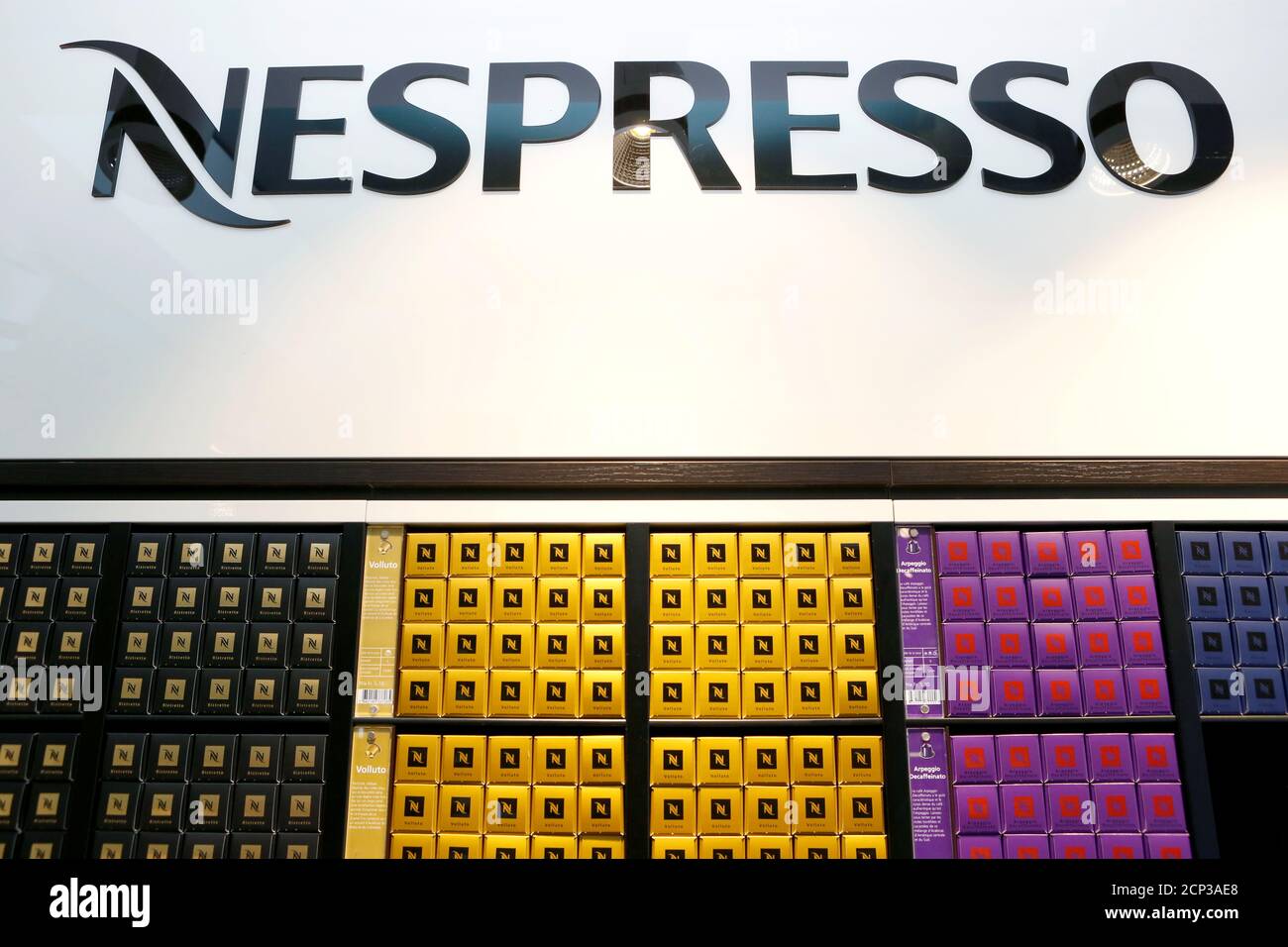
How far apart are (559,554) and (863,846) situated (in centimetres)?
144

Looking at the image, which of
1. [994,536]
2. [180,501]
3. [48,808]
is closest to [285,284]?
Result: [180,501]

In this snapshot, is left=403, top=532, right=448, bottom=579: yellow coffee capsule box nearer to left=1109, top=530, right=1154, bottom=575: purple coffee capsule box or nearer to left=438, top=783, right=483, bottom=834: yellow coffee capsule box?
left=438, top=783, right=483, bottom=834: yellow coffee capsule box

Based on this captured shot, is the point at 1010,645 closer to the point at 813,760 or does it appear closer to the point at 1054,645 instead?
the point at 1054,645

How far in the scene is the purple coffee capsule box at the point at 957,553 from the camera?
9.87 feet

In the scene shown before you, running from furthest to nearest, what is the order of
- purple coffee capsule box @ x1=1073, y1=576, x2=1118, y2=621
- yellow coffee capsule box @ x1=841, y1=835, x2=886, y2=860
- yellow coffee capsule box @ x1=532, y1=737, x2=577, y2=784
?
purple coffee capsule box @ x1=1073, y1=576, x2=1118, y2=621 < yellow coffee capsule box @ x1=532, y1=737, x2=577, y2=784 < yellow coffee capsule box @ x1=841, y1=835, x2=886, y2=860

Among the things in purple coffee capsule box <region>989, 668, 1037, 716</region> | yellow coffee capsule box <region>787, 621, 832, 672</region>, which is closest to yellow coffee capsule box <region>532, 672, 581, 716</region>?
yellow coffee capsule box <region>787, 621, 832, 672</region>

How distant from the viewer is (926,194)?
3.33m

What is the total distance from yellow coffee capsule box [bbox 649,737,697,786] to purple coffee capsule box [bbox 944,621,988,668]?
0.97 meters

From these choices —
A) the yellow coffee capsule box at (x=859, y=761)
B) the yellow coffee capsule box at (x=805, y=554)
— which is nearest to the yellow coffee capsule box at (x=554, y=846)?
the yellow coffee capsule box at (x=859, y=761)

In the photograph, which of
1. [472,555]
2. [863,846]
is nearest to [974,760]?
[863,846]

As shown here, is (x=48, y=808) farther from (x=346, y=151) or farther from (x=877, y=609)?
(x=877, y=609)

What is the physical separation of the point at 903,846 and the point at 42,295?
3857mm

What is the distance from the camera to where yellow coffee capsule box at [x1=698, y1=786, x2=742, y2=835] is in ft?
9.21

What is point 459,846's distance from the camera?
2.80m
